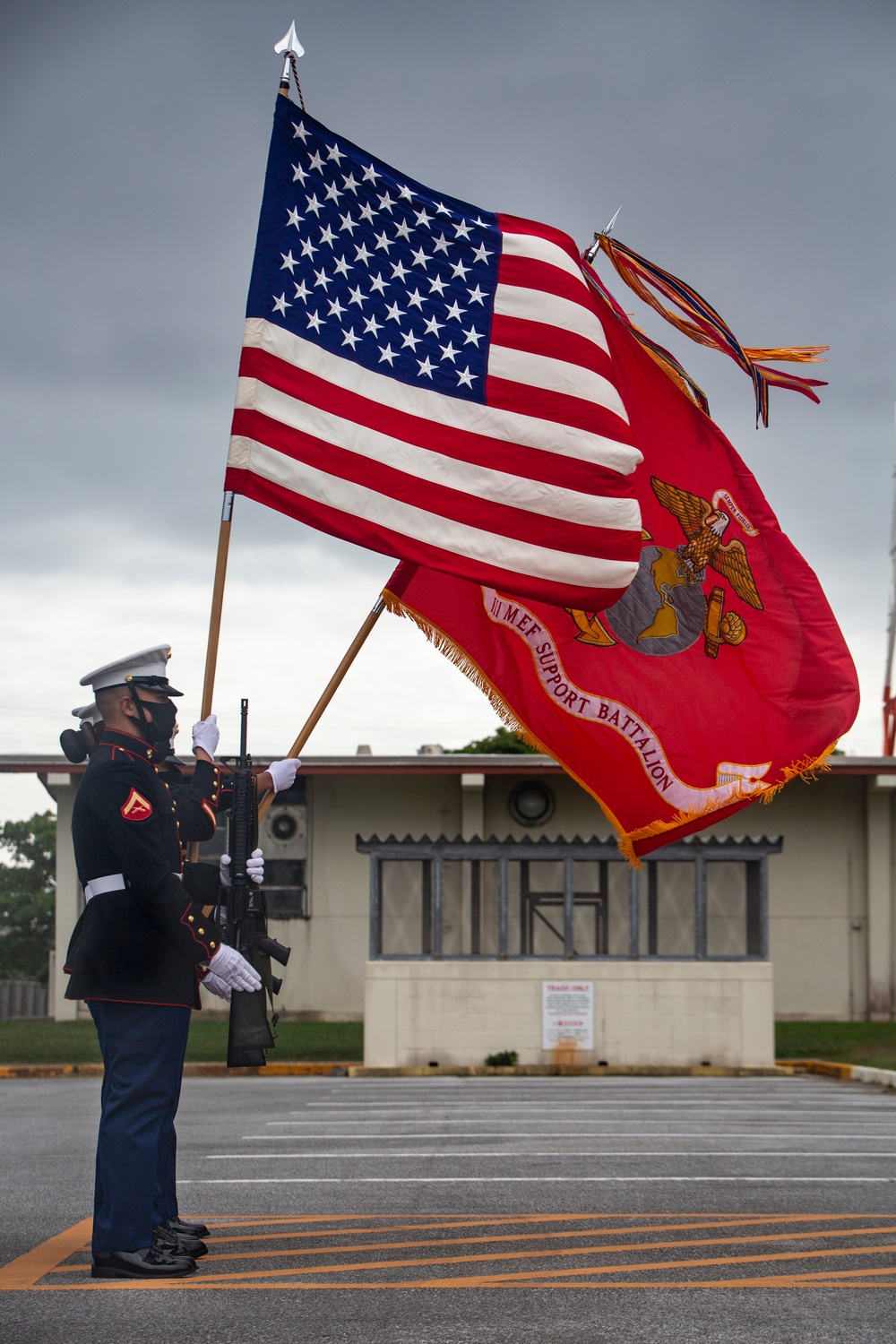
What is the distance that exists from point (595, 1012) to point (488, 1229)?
520 inches

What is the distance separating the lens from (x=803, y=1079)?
1820 cm

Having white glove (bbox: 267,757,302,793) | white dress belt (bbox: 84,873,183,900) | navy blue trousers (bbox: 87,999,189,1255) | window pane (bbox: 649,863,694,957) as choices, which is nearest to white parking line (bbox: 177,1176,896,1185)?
navy blue trousers (bbox: 87,999,189,1255)

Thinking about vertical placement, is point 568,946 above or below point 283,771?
below

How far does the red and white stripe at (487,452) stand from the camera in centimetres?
689

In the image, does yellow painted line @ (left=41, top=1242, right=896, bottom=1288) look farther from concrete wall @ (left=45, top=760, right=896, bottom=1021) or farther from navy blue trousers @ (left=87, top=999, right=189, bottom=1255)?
concrete wall @ (left=45, top=760, right=896, bottom=1021)

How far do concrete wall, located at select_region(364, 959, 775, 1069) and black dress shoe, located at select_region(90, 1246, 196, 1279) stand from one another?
13.9 meters

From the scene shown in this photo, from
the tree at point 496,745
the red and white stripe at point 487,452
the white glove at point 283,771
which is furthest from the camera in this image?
the tree at point 496,745

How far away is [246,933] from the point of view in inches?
236

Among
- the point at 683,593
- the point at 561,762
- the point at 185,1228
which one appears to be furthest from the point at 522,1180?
the point at 683,593

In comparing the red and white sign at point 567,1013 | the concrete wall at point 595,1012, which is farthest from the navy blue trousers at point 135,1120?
the red and white sign at point 567,1013

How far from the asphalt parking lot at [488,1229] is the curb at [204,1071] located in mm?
6610

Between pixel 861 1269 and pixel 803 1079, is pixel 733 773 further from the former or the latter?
pixel 803 1079

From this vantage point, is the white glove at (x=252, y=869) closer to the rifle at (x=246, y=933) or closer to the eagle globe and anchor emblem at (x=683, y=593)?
the rifle at (x=246, y=933)

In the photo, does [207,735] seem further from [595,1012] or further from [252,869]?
[595,1012]
